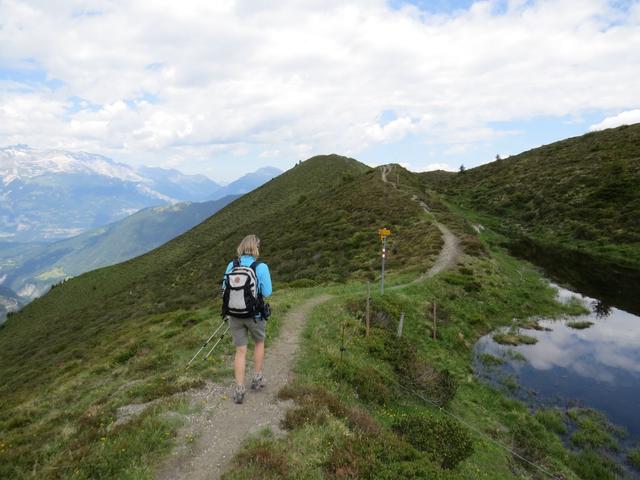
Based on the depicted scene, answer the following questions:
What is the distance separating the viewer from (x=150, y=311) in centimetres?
3903

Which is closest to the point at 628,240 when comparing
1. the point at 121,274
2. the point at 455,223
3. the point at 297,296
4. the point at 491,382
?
the point at 455,223

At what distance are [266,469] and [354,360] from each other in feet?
21.1

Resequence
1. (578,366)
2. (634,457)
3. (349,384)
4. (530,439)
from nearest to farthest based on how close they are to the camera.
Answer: (634,457), (349,384), (530,439), (578,366)

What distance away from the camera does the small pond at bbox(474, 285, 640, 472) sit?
46.4 feet

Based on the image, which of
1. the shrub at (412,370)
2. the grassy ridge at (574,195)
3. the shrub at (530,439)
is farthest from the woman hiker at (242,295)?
the grassy ridge at (574,195)

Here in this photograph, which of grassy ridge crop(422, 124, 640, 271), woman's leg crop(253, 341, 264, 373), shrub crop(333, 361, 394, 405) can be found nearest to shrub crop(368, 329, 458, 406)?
shrub crop(333, 361, 394, 405)

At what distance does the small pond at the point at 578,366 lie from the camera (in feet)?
46.4

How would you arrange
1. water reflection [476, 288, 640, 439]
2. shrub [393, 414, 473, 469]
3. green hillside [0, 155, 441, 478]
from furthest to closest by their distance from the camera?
water reflection [476, 288, 640, 439] < green hillside [0, 155, 441, 478] < shrub [393, 414, 473, 469]

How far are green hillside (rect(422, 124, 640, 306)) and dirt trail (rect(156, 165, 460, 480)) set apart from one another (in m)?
27.7

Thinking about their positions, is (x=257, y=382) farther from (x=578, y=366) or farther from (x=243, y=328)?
(x=578, y=366)

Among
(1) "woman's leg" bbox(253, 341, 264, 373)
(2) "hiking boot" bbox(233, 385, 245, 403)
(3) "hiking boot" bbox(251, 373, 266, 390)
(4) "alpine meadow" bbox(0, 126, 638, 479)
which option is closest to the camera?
(4) "alpine meadow" bbox(0, 126, 638, 479)

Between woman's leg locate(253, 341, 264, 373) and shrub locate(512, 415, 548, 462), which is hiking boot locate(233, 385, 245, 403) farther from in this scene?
shrub locate(512, 415, 548, 462)

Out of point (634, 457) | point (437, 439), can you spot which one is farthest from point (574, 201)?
point (437, 439)

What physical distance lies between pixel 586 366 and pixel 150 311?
1425 inches
